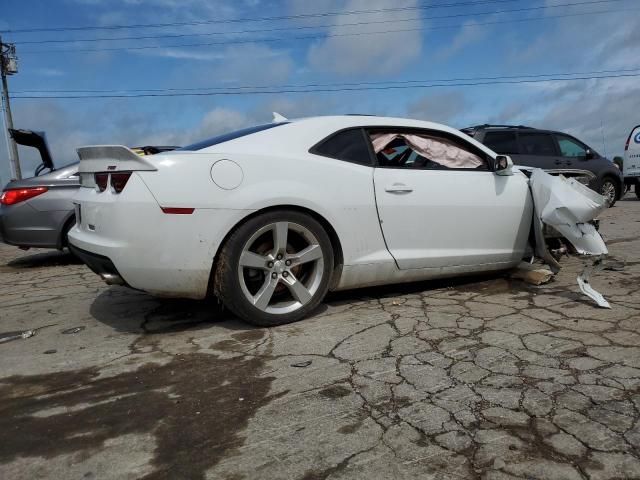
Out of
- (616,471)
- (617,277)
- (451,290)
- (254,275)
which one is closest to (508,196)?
(451,290)

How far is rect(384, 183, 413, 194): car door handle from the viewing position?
3.65 m

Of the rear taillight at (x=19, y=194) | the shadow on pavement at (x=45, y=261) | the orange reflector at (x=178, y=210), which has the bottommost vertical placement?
the shadow on pavement at (x=45, y=261)

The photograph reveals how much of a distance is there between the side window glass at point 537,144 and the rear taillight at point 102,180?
8048 millimetres

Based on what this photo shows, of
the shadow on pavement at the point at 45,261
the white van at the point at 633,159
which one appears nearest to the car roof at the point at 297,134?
the shadow on pavement at the point at 45,261

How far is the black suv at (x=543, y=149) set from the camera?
8961mm

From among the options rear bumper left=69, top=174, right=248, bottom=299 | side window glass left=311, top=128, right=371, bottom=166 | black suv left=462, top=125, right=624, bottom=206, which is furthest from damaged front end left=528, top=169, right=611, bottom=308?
black suv left=462, top=125, right=624, bottom=206

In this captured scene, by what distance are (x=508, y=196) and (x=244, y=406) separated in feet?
9.43

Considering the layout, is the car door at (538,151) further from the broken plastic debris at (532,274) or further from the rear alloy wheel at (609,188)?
the broken plastic debris at (532,274)

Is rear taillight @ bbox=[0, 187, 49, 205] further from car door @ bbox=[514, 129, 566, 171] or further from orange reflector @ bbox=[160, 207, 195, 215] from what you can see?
car door @ bbox=[514, 129, 566, 171]

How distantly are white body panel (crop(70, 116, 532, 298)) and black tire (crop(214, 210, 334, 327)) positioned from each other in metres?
0.07

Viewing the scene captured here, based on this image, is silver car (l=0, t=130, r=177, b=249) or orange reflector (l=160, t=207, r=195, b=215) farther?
silver car (l=0, t=130, r=177, b=249)

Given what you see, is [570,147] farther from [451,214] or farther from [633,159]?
[451,214]

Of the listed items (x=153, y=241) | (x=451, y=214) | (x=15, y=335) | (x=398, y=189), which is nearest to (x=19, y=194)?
(x=15, y=335)

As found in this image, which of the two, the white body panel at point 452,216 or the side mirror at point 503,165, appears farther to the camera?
the side mirror at point 503,165
